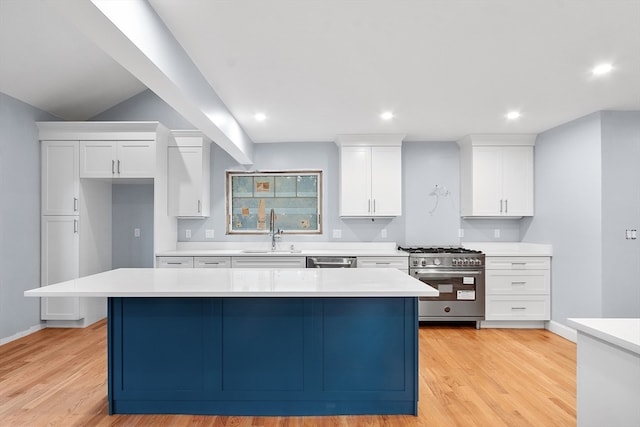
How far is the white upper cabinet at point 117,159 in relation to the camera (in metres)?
4.25

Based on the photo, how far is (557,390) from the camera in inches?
106

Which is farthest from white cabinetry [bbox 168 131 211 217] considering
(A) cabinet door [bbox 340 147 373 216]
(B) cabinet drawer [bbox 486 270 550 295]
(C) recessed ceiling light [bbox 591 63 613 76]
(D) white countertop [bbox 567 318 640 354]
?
(D) white countertop [bbox 567 318 640 354]

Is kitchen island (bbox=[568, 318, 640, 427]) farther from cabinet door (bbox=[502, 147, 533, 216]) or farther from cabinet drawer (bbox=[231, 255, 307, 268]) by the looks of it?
cabinet door (bbox=[502, 147, 533, 216])

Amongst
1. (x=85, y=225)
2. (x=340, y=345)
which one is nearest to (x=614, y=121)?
(x=340, y=345)

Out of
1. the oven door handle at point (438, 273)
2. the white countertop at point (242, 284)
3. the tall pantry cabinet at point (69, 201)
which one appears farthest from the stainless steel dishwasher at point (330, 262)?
the tall pantry cabinet at point (69, 201)

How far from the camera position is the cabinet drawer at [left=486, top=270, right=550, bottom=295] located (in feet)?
14.1

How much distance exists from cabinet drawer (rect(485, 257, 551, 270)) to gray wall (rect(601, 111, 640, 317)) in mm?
765

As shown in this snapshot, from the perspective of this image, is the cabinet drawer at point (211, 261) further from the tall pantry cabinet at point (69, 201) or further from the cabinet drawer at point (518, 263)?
the cabinet drawer at point (518, 263)

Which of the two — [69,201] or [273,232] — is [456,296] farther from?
[69,201]

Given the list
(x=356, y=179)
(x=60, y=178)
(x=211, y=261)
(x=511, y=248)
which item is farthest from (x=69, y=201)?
(x=511, y=248)

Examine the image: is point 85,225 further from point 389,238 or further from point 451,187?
point 451,187

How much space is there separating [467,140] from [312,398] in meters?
3.84

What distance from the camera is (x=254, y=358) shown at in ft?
7.68

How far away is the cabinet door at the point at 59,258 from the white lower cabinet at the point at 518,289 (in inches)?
196
